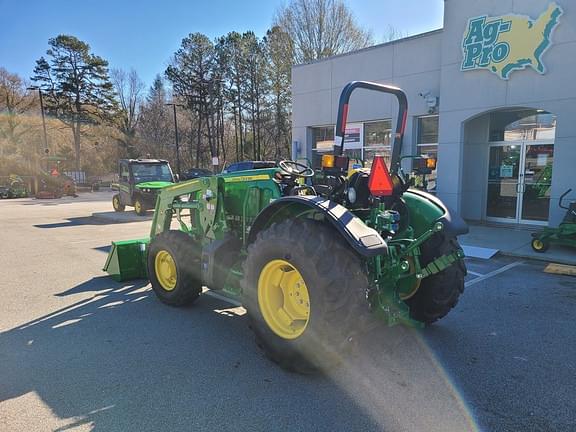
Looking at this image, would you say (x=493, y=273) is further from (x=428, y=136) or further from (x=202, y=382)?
(x=428, y=136)

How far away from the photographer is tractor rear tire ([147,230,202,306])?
180 inches

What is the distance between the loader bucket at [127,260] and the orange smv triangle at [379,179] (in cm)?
384

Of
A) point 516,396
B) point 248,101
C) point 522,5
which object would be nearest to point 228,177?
point 516,396

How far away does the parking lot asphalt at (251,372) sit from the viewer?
2721mm

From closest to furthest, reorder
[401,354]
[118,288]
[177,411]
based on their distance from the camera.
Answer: [177,411]
[401,354]
[118,288]

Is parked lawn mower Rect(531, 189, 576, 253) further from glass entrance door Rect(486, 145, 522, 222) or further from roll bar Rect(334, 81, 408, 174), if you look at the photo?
roll bar Rect(334, 81, 408, 174)

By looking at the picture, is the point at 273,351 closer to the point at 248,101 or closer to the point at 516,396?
the point at 516,396

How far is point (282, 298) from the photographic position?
3525 millimetres

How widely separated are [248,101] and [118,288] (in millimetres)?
35533

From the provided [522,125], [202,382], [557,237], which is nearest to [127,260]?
[202,382]

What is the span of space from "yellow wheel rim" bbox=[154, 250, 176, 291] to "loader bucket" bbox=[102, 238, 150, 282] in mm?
1126

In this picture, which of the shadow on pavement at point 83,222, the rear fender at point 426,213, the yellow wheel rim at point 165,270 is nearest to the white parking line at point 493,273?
the rear fender at point 426,213

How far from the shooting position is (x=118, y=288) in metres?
5.77

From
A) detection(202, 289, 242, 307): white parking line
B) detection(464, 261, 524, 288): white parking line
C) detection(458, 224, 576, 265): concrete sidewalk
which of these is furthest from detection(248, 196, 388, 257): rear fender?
detection(458, 224, 576, 265): concrete sidewalk
